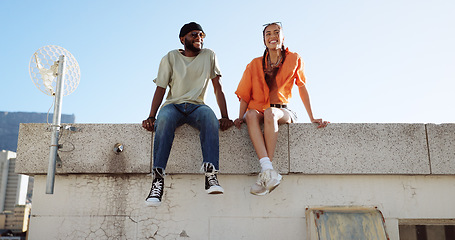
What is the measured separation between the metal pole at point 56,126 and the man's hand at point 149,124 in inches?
31.8

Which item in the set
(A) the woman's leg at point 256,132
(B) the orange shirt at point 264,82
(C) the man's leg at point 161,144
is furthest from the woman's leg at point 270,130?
(C) the man's leg at point 161,144

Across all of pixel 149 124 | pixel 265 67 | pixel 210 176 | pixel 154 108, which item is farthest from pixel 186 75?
pixel 210 176

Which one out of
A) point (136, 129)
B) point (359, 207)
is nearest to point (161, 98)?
point (136, 129)

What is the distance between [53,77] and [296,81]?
258 centimetres

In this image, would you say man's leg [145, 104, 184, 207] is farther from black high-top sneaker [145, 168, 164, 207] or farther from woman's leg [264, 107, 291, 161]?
woman's leg [264, 107, 291, 161]

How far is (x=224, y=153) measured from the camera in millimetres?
3883

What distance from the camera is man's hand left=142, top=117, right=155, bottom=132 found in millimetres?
3818

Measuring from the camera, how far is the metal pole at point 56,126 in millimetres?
3600

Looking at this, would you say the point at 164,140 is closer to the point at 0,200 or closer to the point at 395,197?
the point at 395,197

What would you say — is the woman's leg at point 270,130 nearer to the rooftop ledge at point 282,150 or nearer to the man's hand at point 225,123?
the rooftop ledge at point 282,150

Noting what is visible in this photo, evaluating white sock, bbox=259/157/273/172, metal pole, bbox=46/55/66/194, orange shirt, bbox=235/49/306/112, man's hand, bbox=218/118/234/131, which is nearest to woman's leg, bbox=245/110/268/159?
white sock, bbox=259/157/273/172

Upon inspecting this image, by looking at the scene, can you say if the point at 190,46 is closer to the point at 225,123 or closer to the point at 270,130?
the point at 225,123

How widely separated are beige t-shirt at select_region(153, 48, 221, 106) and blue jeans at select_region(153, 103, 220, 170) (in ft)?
0.50

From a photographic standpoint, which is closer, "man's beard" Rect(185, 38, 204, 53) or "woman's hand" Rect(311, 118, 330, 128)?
"woman's hand" Rect(311, 118, 330, 128)
